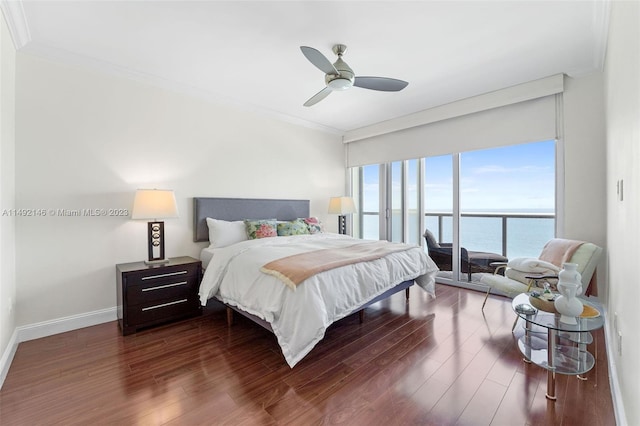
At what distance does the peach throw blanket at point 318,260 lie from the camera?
7.30ft

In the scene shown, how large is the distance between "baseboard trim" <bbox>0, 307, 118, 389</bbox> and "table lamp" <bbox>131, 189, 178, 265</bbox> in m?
0.68

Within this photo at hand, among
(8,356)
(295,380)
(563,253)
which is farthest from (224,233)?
(563,253)

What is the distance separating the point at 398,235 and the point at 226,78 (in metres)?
3.64

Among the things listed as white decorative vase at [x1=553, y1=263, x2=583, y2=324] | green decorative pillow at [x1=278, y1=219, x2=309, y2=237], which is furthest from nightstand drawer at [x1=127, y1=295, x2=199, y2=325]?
white decorative vase at [x1=553, y1=263, x2=583, y2=324]

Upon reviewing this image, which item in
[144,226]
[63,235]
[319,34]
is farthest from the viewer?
[144,226]

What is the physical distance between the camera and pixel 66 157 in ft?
9.29

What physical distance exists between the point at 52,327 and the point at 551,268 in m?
4.76

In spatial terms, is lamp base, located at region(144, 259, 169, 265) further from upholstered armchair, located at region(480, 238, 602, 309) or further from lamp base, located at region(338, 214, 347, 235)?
upholstered armchair, located at region(480, 238, 602, 309)

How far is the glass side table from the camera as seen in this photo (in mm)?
1789

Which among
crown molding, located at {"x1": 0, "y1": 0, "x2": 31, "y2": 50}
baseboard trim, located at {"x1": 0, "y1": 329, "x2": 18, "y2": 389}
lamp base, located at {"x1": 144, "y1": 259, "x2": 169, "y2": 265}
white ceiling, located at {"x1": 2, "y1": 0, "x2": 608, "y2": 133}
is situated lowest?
baseboard trim, located at {"x1": 0, "y1": 329, "x2": 18, "y2": 389}

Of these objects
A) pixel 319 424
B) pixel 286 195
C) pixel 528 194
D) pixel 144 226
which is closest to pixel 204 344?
pixel 319 424

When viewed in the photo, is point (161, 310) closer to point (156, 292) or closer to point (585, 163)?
point (156, 292)

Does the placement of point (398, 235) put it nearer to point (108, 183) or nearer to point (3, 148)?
point (108, 183)

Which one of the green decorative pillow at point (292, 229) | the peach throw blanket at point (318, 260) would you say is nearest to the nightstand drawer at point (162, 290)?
the peach throw blanket at point (318, 260)
